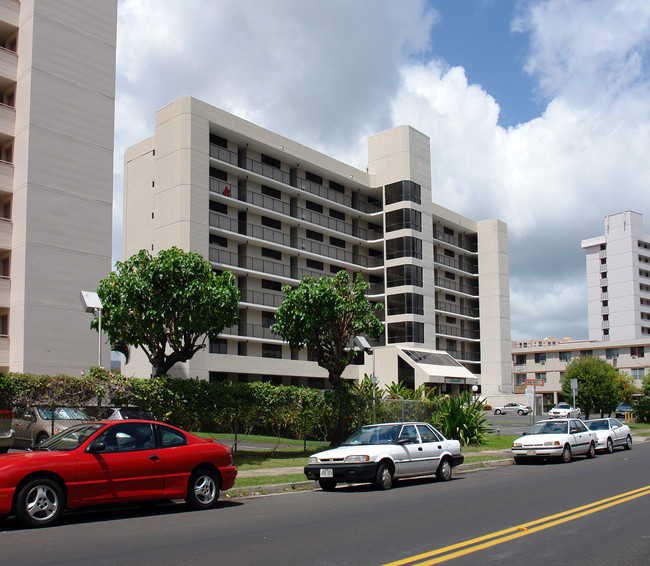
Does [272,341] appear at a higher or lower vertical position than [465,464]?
higher

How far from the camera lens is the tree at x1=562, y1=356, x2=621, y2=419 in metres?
45.0

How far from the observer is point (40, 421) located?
18812mm

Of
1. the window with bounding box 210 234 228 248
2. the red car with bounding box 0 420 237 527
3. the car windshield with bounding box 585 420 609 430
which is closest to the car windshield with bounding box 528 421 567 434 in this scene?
the car windshield with bounding box 585 420 609 430

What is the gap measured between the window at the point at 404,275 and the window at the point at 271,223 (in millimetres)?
12038

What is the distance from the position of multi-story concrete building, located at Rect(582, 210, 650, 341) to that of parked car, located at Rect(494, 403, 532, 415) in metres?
38.5

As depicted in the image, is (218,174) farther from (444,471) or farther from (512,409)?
(512,409)

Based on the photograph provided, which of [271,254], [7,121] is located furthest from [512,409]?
[7,121]

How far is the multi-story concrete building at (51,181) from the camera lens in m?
35.8

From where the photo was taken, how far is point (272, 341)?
167 feet

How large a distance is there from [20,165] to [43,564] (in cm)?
3239

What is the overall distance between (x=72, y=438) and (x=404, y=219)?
50.4m

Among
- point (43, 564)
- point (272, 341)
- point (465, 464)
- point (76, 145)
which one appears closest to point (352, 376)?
point (272, 341)

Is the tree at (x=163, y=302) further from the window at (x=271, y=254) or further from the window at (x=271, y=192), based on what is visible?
the window at (x=271, y=192)

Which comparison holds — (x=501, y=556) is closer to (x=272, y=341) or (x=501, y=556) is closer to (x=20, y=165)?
(x=20, y=165)
